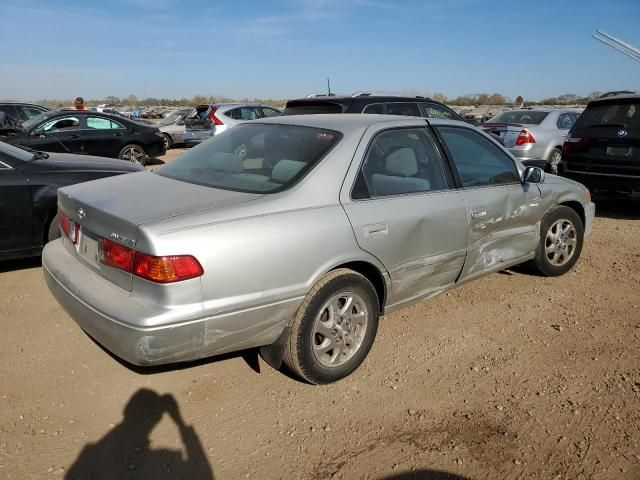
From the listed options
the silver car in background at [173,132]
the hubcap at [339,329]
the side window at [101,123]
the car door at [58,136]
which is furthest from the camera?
the silver car in background at [173,132]

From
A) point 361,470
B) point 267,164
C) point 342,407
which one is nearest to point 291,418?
point 342,407

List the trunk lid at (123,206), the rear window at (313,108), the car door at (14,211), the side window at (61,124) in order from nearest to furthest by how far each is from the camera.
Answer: the trunk lid at (123,206) < the car door at (14,211) < the rear window at (313,108) < the side window at (61,124)

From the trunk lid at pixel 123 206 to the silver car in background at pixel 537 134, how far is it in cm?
851

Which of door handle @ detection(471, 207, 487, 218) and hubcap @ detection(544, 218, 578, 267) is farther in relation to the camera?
hubcap @ detection(544, 218, 578, 267)

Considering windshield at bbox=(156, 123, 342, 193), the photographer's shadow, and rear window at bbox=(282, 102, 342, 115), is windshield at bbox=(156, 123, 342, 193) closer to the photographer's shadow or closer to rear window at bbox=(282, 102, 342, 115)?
the photographer's shadow

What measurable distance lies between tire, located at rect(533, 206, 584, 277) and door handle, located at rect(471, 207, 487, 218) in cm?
103

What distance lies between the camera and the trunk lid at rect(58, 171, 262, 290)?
267 centimetres

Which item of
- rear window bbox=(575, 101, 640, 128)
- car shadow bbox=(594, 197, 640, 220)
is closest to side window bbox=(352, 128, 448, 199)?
rear window bbox=(575, 101, 640, 128)

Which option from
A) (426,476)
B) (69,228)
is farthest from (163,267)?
(426,476)

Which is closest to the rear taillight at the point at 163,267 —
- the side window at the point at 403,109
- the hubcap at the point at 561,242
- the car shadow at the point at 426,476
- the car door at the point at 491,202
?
the car shadow at the point at 426,476

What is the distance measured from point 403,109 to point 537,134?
13.2 ft

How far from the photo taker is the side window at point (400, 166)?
130 inches

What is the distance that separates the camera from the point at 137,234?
254 centimetres

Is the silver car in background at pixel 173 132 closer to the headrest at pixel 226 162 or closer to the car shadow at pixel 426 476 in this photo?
the headrest at pixel 226 162
